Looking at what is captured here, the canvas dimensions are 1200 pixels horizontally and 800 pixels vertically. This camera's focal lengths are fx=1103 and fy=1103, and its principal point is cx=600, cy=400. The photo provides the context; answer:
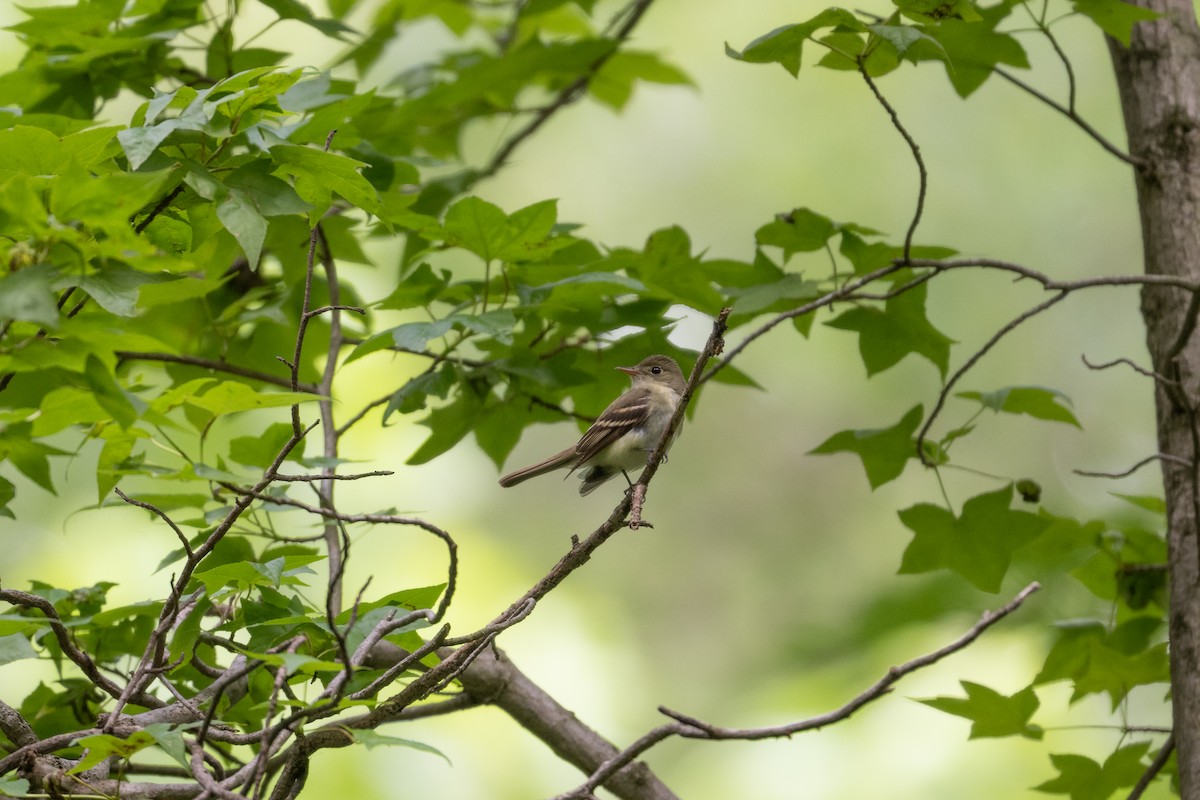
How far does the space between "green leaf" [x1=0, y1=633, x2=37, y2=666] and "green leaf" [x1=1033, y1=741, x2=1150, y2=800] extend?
8.82 ft

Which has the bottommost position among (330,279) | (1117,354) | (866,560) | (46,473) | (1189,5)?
(866,560)

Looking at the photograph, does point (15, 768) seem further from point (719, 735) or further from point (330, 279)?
point (330, 279)

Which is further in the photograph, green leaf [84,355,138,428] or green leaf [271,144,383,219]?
green leaf [271,144,383,219]

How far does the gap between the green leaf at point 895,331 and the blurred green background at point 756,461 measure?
15.0ft

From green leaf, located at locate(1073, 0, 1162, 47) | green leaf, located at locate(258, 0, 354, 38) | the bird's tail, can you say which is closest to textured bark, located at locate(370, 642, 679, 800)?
the bird's tail

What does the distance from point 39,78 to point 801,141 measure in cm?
921

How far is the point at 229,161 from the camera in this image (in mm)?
2256

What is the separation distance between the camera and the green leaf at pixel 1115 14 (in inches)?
117

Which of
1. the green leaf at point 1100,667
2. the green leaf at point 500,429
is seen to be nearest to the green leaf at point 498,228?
the green leaf at point 500,429

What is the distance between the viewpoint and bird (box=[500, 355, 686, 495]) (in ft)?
11.8

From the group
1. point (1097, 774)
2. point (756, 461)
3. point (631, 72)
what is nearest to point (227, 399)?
point (1097, 774)

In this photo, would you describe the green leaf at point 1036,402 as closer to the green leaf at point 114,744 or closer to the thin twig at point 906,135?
the thin twig at point 906,135

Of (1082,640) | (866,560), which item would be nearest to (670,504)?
(866,560)

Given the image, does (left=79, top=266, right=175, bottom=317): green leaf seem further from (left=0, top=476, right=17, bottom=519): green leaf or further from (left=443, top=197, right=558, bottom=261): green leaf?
(left=443, top=197, right=558, bottom=261): green leaf
